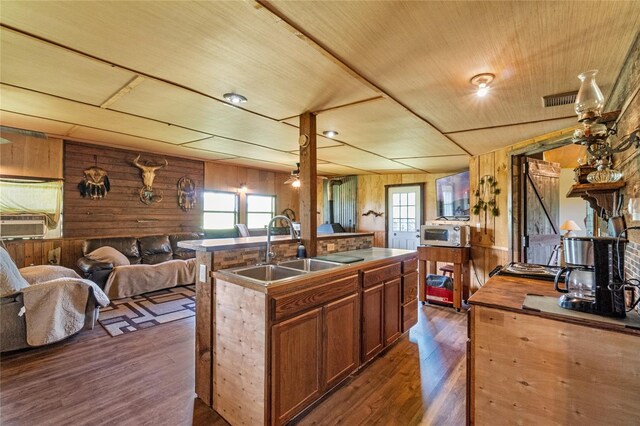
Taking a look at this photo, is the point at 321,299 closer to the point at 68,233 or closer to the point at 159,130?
the point at 159,130

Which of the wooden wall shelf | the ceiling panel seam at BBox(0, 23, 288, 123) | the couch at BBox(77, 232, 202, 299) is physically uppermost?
the ceiling panel seam at BBox(0, 23, 288, 123)

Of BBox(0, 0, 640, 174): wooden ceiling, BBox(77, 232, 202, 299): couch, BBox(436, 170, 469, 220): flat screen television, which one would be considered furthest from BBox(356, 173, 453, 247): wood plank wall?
BBox(77, 232, 202, 299): couch

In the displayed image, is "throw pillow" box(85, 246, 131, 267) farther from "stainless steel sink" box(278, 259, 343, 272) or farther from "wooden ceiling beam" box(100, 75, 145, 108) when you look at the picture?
"stainless steel sink" box(278, 259, 343, 272)

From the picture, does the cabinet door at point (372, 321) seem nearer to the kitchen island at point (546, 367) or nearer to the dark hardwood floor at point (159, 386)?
the dark hardwood floor at point (159, 386)

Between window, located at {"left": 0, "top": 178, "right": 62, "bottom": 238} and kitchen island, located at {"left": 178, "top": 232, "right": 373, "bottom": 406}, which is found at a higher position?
window, located at {"left": 0, "top": 178, "right": 62, "bottom": 238}

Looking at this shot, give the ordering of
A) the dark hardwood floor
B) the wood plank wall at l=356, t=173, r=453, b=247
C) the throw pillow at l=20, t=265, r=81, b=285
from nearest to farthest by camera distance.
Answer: the dark hardwood floor, the throw pillow at l=20, t=265, r=81, b=285, the wood plank wall at l=356, t=173, r=453, b=247

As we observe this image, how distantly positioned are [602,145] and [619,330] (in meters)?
1.09

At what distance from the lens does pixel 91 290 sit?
3240mm

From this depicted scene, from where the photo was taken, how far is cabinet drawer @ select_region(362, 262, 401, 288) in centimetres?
262

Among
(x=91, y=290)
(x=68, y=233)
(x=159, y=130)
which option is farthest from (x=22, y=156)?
(x=91, y=290)

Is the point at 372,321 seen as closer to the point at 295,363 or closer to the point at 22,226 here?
the point at 295,363

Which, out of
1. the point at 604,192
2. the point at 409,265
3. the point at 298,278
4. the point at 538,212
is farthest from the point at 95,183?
the point at 538,212

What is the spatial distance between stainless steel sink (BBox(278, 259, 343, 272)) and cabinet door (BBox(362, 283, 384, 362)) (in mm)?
409

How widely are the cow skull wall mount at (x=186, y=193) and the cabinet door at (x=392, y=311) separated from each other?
15.9 ft
